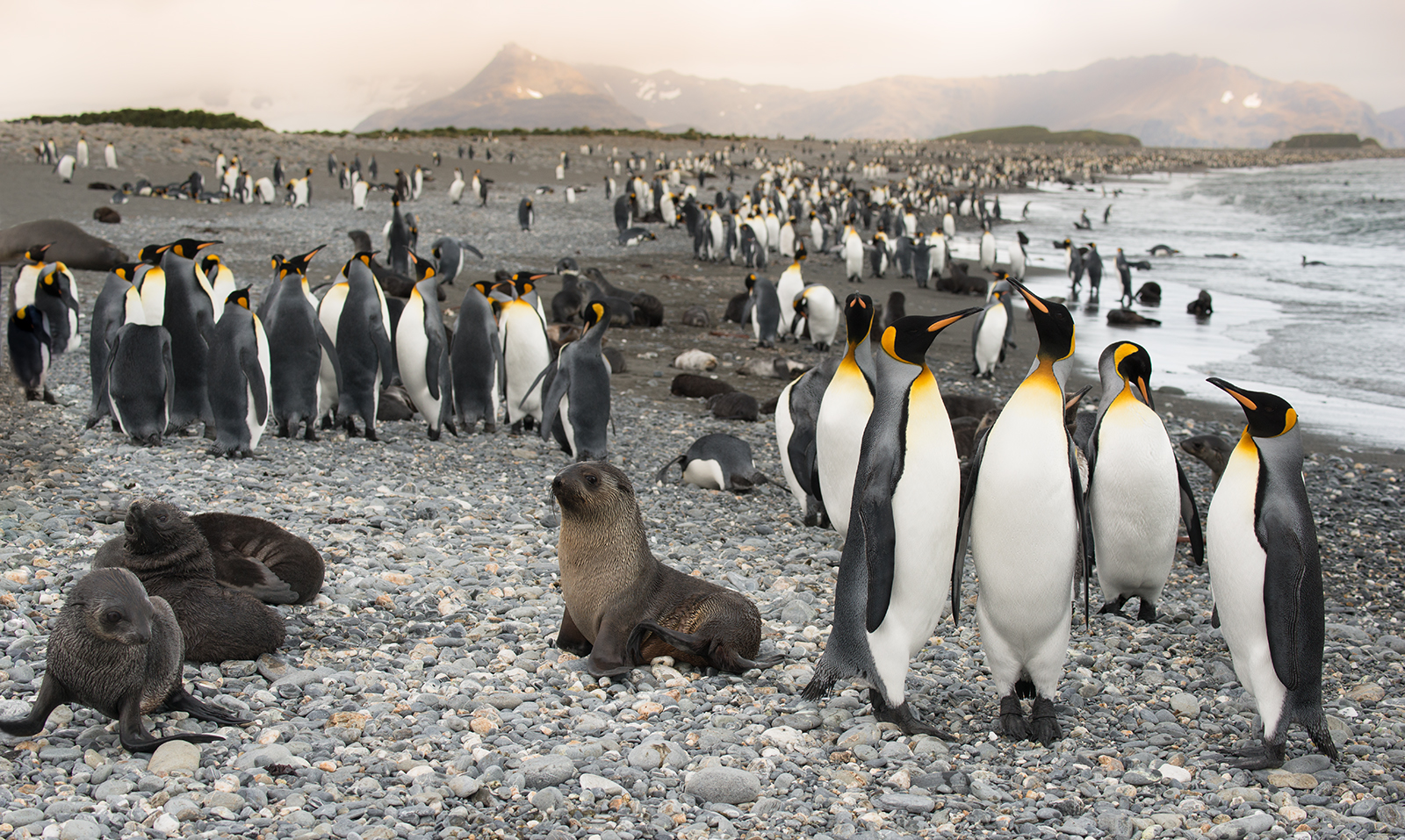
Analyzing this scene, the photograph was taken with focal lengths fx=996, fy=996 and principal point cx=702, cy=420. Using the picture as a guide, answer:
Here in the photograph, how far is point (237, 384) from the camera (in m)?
6.51

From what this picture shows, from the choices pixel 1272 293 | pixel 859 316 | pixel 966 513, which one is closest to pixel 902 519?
pixel 966 513

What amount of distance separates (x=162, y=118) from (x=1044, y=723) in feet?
207

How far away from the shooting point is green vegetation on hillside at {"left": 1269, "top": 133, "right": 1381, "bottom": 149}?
139250 millimetres

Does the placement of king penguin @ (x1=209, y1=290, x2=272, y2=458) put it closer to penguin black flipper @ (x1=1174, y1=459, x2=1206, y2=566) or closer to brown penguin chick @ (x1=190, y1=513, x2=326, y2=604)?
brown penguin chick @ (x1=190, y1=513, x2=326, y2=604)

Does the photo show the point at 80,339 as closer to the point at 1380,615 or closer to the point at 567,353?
the point at 567,353

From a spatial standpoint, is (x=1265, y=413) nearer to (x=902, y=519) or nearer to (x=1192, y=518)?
(x=902, y=519)

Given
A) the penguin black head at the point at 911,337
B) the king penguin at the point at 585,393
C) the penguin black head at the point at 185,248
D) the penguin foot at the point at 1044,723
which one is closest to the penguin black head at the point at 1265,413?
the penguin black head at the point at 911,337

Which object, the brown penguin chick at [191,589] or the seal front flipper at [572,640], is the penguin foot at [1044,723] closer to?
the seal front flipper at [572,640]

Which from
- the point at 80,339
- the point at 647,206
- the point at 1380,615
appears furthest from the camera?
the point at 647,206

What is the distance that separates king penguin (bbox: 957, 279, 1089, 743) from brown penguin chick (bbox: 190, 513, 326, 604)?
2663 millimetres

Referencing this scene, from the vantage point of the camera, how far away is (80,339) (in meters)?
10.8

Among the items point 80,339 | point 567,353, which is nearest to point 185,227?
point 80,339

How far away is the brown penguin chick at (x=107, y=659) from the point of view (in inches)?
113

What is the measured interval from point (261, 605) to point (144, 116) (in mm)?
62336
